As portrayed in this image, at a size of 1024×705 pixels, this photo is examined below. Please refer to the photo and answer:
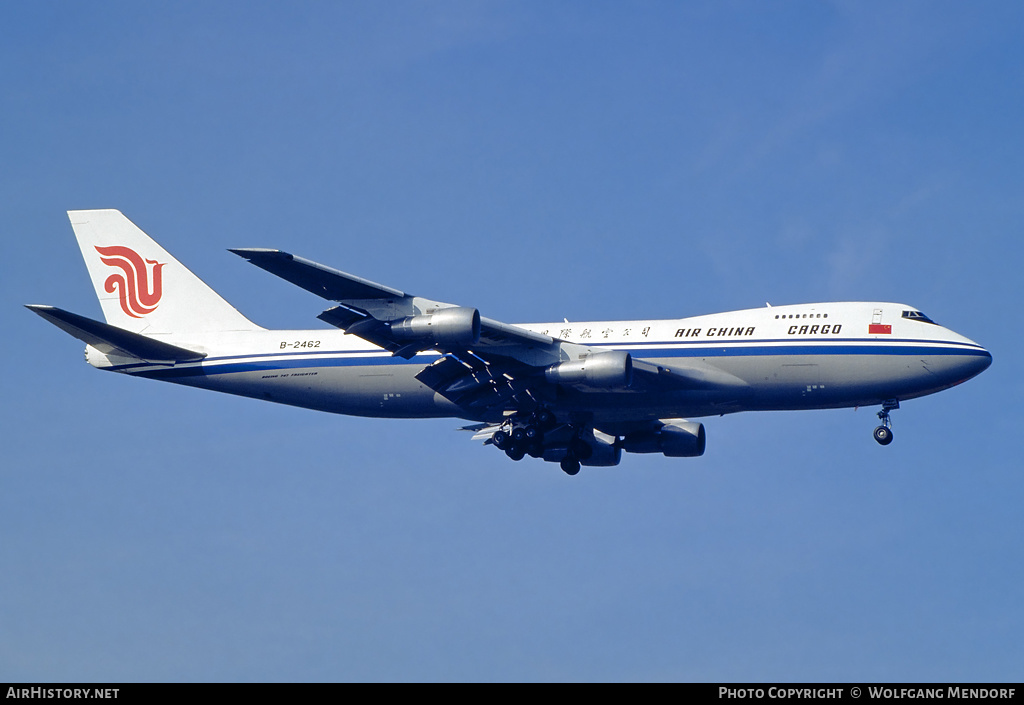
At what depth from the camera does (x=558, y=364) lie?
4453 centimetres

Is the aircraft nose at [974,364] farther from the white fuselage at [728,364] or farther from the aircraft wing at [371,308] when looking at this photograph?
the aircraft wing at [371,308]

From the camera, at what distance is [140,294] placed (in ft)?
178

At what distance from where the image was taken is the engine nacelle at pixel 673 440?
51.3 m

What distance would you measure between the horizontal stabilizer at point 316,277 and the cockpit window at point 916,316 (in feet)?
62.2

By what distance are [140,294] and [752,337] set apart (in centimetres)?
2735

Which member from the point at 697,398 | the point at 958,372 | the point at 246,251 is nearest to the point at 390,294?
the point at 246,251

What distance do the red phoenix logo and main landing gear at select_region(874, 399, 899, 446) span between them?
103 ft

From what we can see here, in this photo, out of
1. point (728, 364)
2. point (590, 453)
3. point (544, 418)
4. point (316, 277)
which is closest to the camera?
point (316, 277)

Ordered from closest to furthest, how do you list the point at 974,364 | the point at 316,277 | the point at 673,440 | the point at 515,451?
the point at 316,277 < the point at 974,364 < the point at 515,451 < the point at 673,440

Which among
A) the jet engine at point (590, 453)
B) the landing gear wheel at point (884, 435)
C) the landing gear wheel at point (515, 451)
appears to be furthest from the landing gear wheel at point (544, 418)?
the landing gear wheel at point (884, 435)

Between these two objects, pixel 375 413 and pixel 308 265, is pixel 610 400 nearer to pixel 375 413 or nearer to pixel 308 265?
pixel 375 413

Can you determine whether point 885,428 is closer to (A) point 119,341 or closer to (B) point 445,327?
(B) point 445,327

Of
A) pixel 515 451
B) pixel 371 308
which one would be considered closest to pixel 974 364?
pixel 515 451

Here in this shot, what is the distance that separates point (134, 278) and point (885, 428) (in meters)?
33.0
